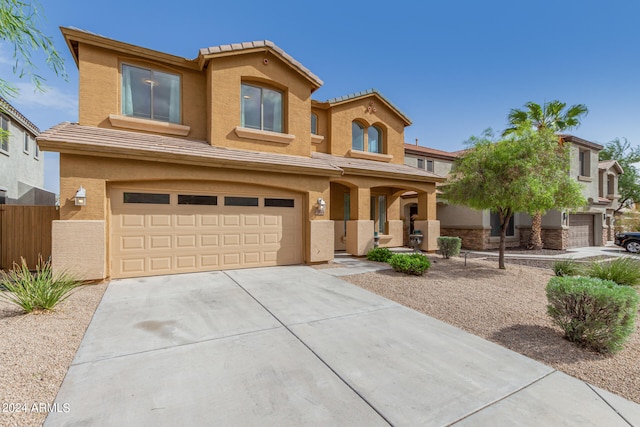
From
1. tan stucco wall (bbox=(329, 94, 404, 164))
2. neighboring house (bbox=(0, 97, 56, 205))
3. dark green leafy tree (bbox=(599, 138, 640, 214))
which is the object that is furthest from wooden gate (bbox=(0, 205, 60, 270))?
dark green leafy tree (bbox=(599, 138, 640, 214))

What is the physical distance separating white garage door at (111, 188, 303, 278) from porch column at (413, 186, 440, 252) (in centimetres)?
727

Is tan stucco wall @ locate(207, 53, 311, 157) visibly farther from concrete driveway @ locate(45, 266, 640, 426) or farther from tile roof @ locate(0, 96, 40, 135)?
tile roof @ locate(0, 96, 40, 135)

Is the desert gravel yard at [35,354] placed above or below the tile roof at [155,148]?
below

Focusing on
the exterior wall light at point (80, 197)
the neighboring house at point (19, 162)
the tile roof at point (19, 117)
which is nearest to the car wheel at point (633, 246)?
the exterior wall light at point (80, 197)

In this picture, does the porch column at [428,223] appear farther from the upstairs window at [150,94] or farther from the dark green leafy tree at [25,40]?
the dark green leafy tree at [25,40]

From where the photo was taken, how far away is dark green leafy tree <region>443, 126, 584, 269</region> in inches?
364

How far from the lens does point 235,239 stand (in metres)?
9.66

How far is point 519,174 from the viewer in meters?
9.39

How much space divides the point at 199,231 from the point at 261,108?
5232 millimetres

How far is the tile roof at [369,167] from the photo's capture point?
12422mm

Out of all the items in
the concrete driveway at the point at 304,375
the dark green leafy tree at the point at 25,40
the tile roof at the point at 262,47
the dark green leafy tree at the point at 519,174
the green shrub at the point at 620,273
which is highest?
the tile roof at the point at 262,47

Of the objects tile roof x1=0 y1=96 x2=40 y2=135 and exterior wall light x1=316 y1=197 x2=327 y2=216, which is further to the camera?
tile roof x1=0 y1=96 x2=40 y2=135

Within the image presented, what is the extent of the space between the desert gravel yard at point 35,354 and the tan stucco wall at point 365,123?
11427 mm

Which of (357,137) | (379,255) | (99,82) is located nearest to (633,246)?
(379,255)
